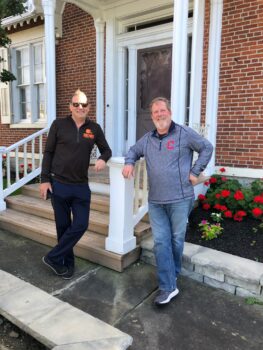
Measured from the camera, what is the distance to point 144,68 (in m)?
6.14

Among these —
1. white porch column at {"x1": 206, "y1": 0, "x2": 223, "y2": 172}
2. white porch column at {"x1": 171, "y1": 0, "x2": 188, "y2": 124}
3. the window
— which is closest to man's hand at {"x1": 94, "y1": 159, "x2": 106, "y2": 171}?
white porch column at {"x1": 171, "y1": 0, "x2": 188, "y2": 124}

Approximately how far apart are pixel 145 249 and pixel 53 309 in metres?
1.32

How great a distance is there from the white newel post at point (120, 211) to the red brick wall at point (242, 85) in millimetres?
2420

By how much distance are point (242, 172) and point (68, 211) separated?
9.89 feet

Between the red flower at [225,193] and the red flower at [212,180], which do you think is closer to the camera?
the red flower at [225,193]

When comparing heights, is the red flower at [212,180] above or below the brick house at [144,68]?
below

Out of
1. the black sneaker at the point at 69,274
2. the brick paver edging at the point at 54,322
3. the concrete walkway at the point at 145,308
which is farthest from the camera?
the black sneaker at the point at 69,274

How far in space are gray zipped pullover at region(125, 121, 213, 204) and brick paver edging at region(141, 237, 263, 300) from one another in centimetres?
90

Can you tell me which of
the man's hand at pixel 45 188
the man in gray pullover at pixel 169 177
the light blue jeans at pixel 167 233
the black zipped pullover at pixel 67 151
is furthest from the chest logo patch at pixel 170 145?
the man's hand at pixel 45 188

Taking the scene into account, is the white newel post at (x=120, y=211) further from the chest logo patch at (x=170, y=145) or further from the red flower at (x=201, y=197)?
the red flower at (x=201, y=197)

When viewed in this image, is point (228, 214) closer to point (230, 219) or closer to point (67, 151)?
point (230, 219)

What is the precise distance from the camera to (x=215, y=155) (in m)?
5.28

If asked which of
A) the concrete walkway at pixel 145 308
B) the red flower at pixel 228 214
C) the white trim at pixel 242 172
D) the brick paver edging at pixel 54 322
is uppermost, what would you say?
the white trim at pixel 242 172

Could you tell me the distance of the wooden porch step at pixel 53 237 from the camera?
11.4 ft
